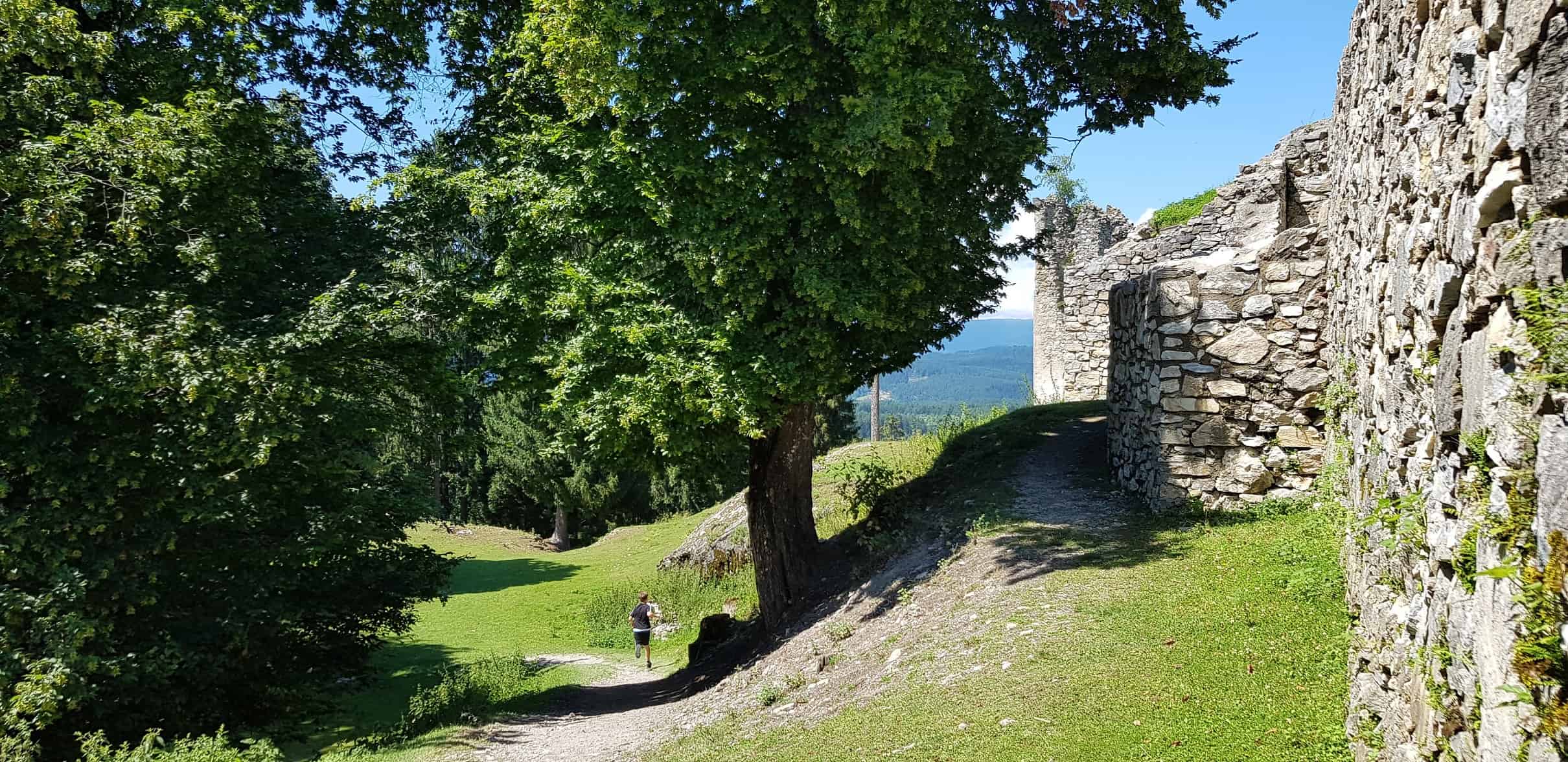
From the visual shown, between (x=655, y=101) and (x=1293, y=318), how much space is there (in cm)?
779

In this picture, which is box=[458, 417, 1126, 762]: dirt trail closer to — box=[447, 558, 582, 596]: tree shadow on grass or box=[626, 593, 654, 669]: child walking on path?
box=[626, 593, 654, 669]: child walking on path

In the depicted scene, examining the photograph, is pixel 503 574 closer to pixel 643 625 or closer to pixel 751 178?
pixel 643 625

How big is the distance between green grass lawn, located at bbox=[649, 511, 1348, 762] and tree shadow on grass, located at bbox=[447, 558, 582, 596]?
16.2 metres

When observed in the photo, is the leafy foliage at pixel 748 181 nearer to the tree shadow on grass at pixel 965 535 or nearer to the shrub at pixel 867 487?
the tree shadow on grass at pixel 965 535

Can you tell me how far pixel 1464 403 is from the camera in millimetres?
3590

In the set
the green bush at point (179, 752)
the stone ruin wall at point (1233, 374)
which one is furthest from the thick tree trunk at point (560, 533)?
the stone ruin wall at point (1233, 374)

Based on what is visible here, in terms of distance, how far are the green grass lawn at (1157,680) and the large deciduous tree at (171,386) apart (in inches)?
225

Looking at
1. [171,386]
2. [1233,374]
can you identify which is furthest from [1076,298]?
[171,386]

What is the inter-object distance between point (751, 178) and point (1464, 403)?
28.2ft

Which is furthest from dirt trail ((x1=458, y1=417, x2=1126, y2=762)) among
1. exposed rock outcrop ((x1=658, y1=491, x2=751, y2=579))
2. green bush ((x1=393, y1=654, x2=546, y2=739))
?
exposed rock outcrop ((x1=658, y1=491, x2=751, y2=579))

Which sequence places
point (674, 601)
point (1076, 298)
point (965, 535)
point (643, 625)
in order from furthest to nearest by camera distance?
point (1076, 298)
point (674, 601)
point (643, 625)
point (965, 535)

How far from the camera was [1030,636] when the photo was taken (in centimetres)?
852

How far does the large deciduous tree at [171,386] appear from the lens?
9.04 metres

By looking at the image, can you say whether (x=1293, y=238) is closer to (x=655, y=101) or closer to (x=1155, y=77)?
(x=1155, y=77)
